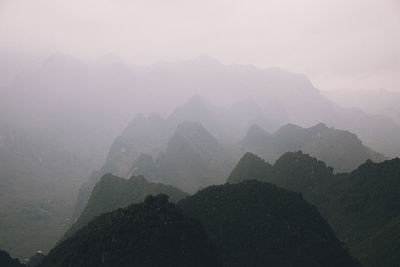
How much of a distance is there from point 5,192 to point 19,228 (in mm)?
50041

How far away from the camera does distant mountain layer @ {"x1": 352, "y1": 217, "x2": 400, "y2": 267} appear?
52812mm

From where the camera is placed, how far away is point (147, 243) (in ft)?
134

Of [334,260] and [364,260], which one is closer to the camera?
[334,260]

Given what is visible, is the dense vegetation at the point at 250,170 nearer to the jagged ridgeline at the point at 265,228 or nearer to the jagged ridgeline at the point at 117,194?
the jagged ridgeline at the point at 117,194

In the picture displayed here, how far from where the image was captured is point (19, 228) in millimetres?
136375

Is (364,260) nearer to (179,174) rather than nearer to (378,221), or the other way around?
(378,221)

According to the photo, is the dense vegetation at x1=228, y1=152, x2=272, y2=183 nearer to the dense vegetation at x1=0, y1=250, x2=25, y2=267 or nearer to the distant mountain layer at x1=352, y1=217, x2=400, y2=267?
the distant mountain layer at x1=352, y1=217, x2=400, y2=267

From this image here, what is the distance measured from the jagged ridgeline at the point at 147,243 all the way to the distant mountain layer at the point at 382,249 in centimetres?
2962

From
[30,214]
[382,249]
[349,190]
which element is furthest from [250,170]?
[30,214]

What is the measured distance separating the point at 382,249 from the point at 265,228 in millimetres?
20052

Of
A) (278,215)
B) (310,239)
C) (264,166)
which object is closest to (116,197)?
(264,166)

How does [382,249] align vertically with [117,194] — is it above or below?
above

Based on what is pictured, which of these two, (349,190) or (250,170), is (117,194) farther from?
(349,190)

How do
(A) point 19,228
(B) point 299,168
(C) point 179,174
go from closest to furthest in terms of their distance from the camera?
(B) point 299,168 → (A) point 19,228 → (C) point 179,174
